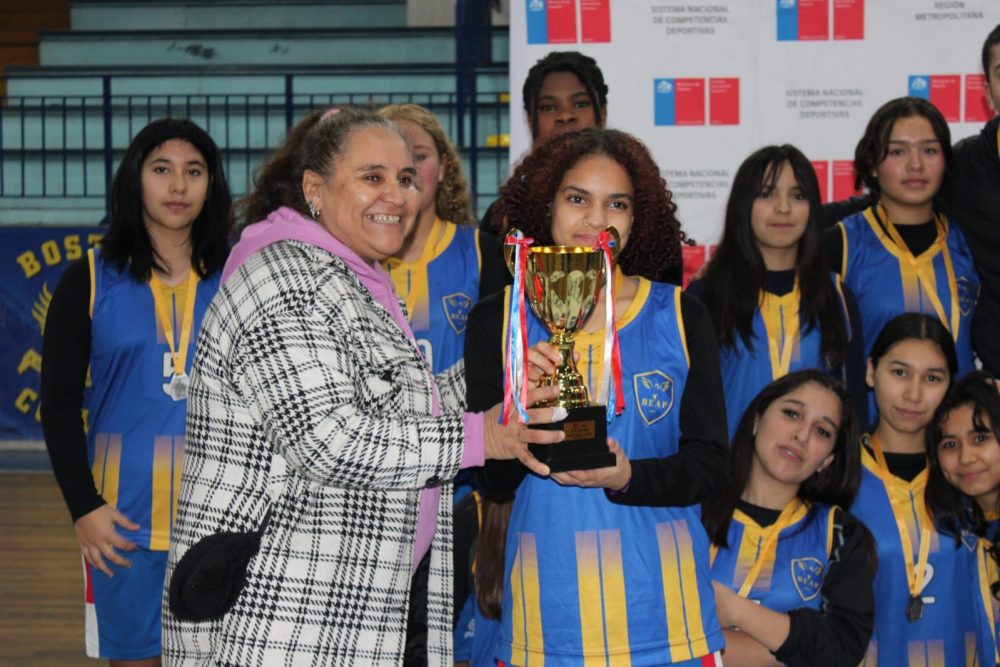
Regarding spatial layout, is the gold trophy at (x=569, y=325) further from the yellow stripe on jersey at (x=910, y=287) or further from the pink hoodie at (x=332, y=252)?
the yellow stripe on jersey at (x=910, y=287)

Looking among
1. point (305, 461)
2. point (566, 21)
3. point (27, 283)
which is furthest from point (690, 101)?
point (27, 283)

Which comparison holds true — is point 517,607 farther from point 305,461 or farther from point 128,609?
point 128,609

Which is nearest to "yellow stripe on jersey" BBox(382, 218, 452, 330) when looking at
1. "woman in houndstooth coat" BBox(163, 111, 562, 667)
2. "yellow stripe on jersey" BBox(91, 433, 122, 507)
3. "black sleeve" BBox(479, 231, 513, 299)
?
"black sleeve" BBox(479, 231, 513, 299)

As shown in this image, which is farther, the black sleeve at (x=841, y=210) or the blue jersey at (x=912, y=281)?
the black sleeve at (x=841, y=210)

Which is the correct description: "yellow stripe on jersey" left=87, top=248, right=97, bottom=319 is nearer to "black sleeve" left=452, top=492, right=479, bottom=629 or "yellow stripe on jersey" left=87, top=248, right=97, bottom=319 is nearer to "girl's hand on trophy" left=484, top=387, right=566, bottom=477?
"black sleeve" left=452, top=492, right=479, bottom=629

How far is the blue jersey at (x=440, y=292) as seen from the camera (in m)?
3.30

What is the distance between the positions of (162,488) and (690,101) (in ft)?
9.12

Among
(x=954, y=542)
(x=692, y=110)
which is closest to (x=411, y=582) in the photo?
(x=954, y=542)

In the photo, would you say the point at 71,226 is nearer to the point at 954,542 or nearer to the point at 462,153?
the point at 462,153

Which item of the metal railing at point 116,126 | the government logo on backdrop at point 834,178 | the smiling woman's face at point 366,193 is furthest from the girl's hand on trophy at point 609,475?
the metal railing at point 116,126

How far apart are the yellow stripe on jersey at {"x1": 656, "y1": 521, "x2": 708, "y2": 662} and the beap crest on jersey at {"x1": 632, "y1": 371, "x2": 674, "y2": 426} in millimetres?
181

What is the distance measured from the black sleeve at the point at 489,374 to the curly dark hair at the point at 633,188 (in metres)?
0.22

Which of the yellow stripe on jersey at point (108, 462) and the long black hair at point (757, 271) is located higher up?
the long black hair at point (757, 271)

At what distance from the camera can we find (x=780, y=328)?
339 cm
